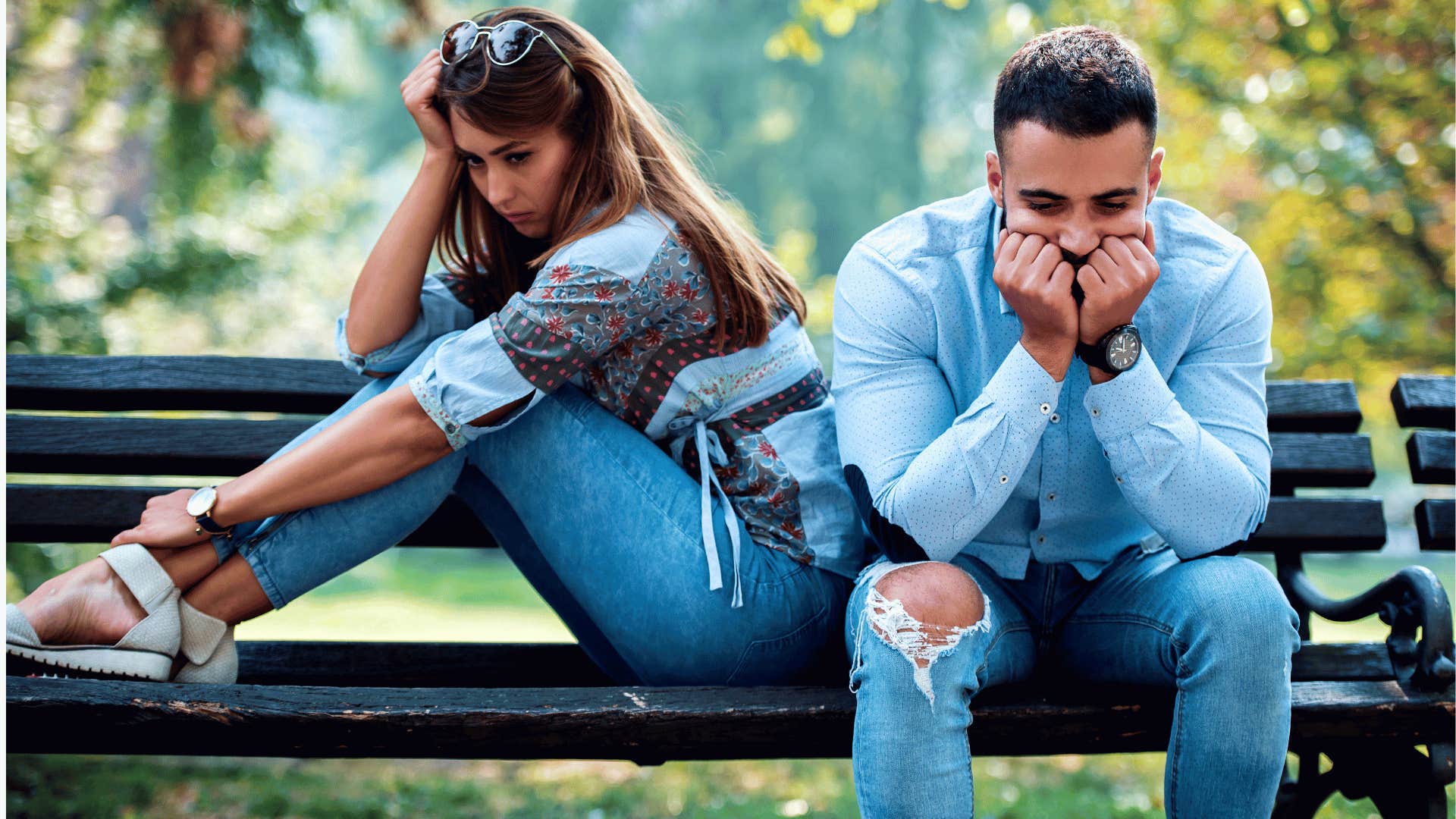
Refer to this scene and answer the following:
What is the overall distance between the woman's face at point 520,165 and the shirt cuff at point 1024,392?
989 mm

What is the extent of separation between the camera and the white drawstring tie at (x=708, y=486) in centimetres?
210

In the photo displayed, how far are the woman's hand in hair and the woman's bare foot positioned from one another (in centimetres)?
108

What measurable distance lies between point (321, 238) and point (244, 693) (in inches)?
725

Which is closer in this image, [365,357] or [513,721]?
[513,721]

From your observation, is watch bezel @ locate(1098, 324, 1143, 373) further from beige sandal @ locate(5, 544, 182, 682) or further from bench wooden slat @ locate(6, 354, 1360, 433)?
beige sandal @ locate(5, 544, 182, 682)

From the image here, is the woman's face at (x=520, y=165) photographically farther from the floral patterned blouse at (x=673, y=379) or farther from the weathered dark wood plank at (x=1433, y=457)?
the weathered dark wood plank at (x=1433, y=457)

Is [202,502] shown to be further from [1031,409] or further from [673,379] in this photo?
[1031,409]

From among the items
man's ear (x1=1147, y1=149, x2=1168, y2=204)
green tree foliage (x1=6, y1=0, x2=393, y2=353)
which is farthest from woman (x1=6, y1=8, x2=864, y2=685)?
green tree foliage (x1=6, y1=0, x2=393, y2=353)

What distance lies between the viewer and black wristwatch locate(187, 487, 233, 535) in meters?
2.15

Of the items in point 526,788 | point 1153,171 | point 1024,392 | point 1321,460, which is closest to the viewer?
point 1024,392

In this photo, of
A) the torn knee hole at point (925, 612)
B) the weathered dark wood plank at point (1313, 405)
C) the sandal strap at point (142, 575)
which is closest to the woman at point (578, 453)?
the sandal strap at point (142, 575)

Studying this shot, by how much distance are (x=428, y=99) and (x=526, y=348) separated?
67cm

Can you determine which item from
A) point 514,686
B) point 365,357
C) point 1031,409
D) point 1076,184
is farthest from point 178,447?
point 1076,184

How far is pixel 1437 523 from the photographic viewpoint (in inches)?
105
